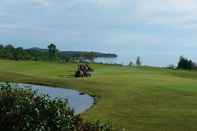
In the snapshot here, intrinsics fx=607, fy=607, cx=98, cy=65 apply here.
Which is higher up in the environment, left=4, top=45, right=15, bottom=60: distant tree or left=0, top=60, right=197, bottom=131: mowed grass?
left=4, top=45, right=15, bottom=60: distant tree

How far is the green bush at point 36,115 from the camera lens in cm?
1173

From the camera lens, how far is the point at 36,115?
11.8 m

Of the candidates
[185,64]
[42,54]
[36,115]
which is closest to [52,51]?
[42,54]

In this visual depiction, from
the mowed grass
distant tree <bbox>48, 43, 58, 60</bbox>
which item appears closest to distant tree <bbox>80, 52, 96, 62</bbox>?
distant tree <bbox>48, 43, 58, 60</bbox>

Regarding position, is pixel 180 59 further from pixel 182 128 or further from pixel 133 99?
pixel 182 128

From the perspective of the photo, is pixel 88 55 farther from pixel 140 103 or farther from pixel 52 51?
pixel 140 103

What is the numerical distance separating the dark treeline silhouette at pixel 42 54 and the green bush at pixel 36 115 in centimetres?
7148

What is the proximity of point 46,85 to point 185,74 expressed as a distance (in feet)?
70.5

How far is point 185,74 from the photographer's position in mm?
56406

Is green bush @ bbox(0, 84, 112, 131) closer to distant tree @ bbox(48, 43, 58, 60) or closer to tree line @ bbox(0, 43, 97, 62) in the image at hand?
tree line @ bbox(0, 43, 97, 62)

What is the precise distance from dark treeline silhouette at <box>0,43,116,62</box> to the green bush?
71484 mm

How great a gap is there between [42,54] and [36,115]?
284ft

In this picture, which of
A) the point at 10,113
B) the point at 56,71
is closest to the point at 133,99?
the point at 10,113

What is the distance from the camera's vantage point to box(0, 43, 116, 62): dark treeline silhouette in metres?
87.2
